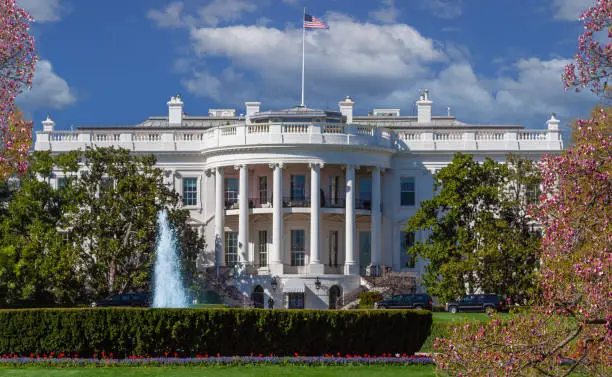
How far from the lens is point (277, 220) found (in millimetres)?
56344

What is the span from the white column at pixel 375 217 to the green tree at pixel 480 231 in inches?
174

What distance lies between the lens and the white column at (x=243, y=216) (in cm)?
5678

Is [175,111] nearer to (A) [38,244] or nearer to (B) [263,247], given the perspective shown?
(B) [263,247]

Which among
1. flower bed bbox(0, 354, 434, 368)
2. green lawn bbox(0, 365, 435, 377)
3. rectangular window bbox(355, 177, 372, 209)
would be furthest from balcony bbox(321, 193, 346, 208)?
green lawn bbox(0, 365, 435, 377)

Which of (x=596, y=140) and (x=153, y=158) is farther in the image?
(x=153, y=158)

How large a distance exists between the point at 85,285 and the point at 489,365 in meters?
40.1

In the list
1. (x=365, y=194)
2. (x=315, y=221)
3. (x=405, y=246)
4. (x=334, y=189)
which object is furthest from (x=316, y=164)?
(x=405, y=246)

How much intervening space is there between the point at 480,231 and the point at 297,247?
481 inches

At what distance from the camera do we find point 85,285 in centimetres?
5212

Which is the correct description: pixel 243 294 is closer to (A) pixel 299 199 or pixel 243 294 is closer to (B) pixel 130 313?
(A) pixel 299 199

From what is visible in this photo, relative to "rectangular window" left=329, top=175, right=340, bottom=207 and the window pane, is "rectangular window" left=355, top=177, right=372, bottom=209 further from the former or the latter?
the window pane

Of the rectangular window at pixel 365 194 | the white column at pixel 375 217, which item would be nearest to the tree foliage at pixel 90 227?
the white column at pixel 375 217

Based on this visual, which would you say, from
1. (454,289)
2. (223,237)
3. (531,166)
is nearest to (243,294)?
(223,237)

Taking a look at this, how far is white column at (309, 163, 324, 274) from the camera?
55.7 meters
